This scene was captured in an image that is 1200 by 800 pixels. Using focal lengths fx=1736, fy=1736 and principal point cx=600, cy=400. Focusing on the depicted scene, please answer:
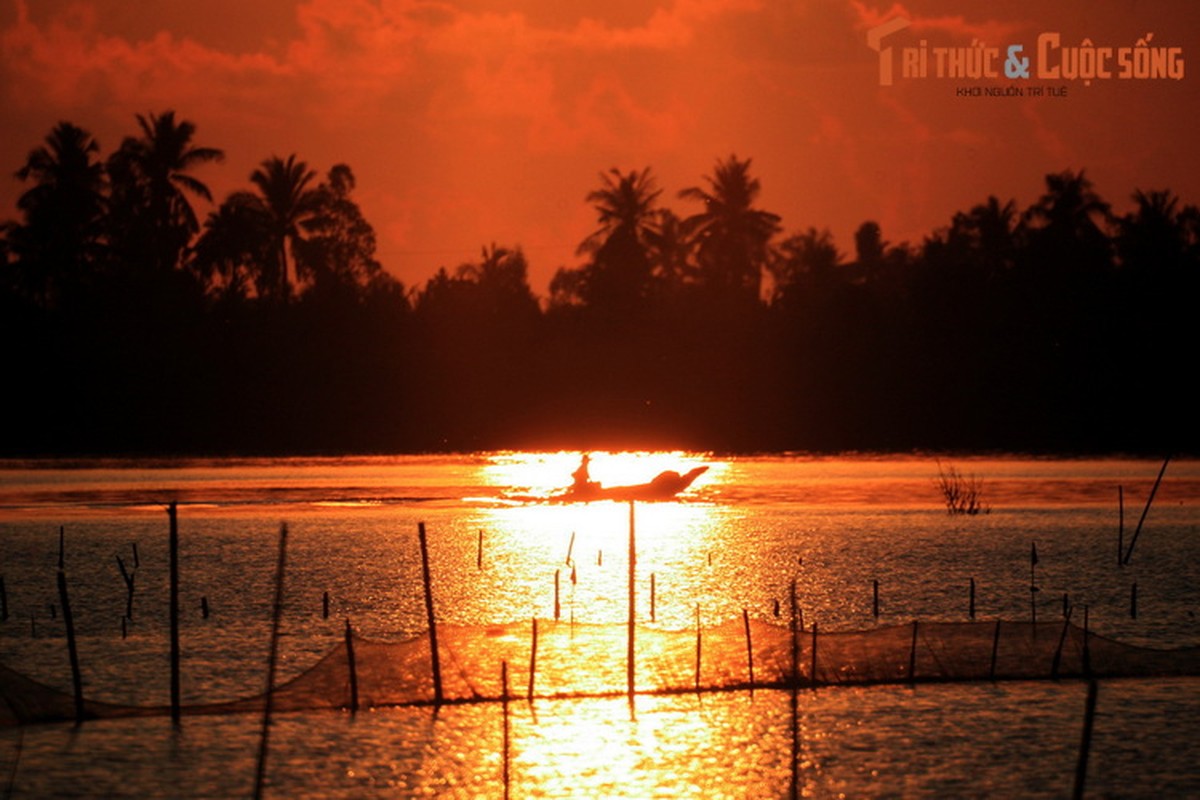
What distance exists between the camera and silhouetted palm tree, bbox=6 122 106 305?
7269cm

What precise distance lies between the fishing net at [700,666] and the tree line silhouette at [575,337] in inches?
2153

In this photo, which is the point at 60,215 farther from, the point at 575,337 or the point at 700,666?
the point at 700,666

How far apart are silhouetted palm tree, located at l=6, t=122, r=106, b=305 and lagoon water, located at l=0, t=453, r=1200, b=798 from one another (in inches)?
422

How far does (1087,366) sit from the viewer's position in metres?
76.1

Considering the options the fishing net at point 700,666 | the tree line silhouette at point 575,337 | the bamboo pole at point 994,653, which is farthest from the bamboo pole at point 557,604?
the tree line silhouette at point 575,337

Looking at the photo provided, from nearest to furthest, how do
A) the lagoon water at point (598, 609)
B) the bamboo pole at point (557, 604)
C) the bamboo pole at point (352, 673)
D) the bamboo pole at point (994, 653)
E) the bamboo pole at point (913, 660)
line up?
the lagoon water at point (598, 609) → the bamboo pole at point (352, 673) → the bamboo pole at point (913, 660) → the bamboo pole at point (994, 653) → the bamboo pole at point (557, 604)

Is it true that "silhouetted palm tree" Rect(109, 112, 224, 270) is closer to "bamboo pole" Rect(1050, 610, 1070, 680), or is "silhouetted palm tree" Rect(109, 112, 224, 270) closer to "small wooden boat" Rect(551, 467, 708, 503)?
"small wooden boat" Rect(551, 467, 708, 503)

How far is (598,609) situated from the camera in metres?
29.3

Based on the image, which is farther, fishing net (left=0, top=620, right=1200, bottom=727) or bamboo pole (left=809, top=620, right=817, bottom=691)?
bamboo pole (left=809, top=620, right=817, bottom=691)

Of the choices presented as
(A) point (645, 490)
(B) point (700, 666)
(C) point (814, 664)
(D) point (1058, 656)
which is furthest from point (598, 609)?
(A) point (645, 490)

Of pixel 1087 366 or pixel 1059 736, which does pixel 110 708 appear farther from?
pixel 1087 366

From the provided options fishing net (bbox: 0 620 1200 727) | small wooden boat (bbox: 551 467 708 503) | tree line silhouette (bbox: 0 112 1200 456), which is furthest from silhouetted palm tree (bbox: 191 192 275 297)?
fishing net (bbox: 0 620 1200 727)

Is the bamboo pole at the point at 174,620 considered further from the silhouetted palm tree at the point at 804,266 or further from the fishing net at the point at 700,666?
the silhouetted palm tree at the point at 804,266

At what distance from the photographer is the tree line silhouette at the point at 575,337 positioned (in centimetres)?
7362
